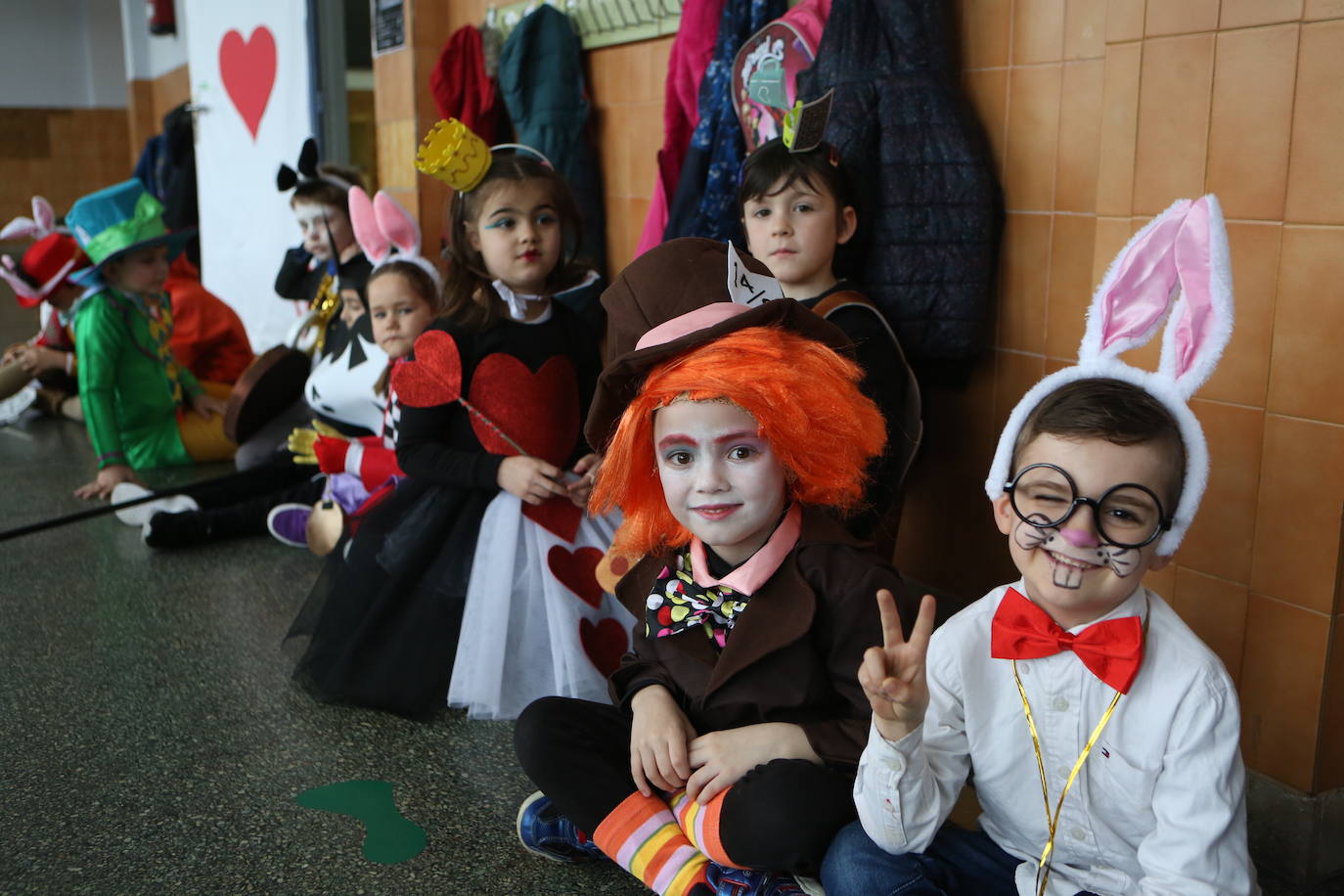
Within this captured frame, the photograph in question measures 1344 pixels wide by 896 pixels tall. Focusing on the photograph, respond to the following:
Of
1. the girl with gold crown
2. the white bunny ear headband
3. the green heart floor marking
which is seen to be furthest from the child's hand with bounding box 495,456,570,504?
the white bunny ear headband

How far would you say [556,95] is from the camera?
3.35m

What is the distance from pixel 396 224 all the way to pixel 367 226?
0.32ft

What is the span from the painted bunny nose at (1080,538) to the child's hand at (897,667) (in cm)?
15

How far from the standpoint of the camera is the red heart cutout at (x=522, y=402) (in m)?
2.16

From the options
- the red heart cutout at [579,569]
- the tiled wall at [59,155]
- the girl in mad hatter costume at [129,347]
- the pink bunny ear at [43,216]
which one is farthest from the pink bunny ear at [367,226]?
the tiled wall at [59,155]

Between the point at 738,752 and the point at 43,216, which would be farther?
the point at 43,216

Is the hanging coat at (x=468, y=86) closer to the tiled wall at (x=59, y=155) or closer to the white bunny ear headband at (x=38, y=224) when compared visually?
the white bunny ear headband at (x=38, y=224)

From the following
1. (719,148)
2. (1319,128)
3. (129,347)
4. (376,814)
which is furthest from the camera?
(129,347)

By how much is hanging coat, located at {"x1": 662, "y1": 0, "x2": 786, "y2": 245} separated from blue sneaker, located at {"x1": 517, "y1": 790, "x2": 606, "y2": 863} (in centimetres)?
130

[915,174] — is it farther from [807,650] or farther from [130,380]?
[130,380]

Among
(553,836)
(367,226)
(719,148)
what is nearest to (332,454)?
(367,226)

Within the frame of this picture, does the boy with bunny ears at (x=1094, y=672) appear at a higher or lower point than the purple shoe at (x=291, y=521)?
higher

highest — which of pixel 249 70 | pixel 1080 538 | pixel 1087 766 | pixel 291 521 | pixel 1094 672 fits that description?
pixel 249 70

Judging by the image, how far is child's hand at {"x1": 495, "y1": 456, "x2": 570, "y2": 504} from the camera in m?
2.05
